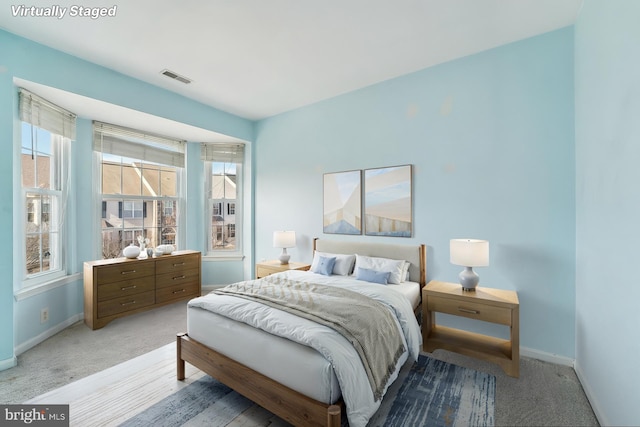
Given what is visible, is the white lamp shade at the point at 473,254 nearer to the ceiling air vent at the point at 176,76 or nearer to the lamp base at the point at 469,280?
the lamp base at the point at 469,280

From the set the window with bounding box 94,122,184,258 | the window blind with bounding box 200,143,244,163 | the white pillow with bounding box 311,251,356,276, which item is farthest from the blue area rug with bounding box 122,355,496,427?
the window blind with bounding box 200,143,244,163

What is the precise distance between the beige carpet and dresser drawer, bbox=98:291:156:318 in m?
0.18

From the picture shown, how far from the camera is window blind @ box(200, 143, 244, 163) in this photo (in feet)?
15.6

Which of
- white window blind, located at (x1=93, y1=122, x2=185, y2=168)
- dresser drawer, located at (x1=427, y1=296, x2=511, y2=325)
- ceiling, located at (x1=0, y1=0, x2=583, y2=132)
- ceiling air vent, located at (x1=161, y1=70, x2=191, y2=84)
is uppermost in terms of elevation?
ceiling, located at (x1=0, y1=0, x2=583, y2=132)

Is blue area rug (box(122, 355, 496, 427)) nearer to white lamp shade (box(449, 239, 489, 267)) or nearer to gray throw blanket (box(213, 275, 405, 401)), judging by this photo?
gray throw blanket (box(213, 275, 405, 401))

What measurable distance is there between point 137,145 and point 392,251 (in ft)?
13.1

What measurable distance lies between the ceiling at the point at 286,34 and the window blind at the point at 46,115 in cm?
61

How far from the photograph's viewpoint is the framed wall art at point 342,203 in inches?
143

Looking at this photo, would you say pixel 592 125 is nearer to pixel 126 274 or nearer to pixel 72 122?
pixel 126 274

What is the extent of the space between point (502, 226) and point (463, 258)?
0.60 m

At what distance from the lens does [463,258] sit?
8.14ft

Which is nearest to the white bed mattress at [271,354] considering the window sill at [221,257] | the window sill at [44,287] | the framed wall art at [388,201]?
the window sill at [44,287]

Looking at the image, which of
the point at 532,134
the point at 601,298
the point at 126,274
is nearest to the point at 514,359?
the point at 601,298

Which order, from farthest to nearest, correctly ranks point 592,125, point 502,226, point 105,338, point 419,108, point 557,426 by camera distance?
point 419,108 < point 105,338 < point 502,226 < point 592,125 < point 557,426
